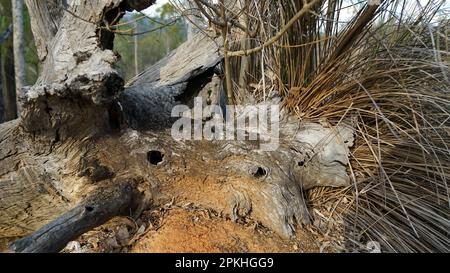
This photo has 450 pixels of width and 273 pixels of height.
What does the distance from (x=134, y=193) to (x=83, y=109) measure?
18.1 inches

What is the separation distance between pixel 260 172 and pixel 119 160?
2.29 ft

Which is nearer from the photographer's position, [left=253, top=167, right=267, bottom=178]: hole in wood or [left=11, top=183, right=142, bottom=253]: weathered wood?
[left=11, top=183, right=142, bottom=253]: weathered wood

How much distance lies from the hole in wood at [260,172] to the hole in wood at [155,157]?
48cm

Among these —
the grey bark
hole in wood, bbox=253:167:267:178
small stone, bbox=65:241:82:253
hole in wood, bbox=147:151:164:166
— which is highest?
the grey bark

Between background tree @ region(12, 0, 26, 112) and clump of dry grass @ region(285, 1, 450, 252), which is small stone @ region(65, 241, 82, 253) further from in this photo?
background tree @ region(12, 0, 26, 112)

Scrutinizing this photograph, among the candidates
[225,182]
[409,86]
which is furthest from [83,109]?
[409,86]

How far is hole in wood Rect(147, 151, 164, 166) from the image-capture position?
1887mm

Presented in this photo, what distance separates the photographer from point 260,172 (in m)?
1.80

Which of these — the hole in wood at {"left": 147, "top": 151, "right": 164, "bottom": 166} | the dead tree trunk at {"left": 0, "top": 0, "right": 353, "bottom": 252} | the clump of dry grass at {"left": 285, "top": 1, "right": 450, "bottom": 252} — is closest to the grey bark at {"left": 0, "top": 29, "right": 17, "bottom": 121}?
the dead tree trunk at {"left": 0, "top": 0, "right": 353, "bottom": 252}

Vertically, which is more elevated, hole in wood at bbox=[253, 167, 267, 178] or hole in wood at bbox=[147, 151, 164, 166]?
→ hole in wood at bbox=[147, 151, 164, 166]

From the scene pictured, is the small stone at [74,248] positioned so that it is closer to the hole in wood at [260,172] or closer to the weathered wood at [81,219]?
the weathered wood at [81,219]

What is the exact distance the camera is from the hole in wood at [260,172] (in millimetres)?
1781

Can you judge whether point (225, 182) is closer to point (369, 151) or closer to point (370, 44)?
point (369, 151)

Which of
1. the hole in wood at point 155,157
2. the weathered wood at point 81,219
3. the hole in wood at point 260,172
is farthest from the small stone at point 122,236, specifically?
the hole in wood at point 260,172
